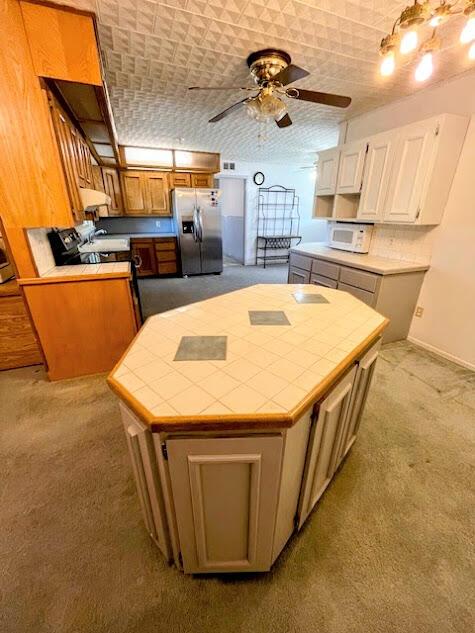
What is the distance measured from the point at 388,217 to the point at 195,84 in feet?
7.56

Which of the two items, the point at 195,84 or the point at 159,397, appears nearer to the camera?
the point at 159,397

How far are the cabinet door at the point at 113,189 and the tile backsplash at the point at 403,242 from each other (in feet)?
15.2

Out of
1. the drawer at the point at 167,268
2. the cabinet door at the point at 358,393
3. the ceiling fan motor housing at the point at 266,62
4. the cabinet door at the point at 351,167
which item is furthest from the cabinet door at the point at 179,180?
the cabinet door at the point at 358,393

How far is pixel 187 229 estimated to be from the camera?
550 centimetres

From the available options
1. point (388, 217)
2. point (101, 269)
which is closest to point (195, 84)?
point (101, 269)

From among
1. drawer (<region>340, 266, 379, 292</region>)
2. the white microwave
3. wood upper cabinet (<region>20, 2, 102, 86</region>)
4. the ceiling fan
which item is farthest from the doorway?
wood upper cabinet (<region>20, 2, 102, 86</region>)

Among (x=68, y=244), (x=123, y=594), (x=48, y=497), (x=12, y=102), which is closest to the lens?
(x=123, y=594)

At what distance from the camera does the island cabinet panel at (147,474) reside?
2.86 ft

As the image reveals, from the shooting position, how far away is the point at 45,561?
1.17 m

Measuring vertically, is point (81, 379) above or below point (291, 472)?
below

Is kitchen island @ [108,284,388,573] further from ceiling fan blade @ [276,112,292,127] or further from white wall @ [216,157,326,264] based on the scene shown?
white wall @ [216,157,326,264]

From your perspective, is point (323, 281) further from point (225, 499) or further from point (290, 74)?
point (225, 499)

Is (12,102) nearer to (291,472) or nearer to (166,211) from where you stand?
(291,472)

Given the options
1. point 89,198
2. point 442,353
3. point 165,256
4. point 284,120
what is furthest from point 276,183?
point 442,353
